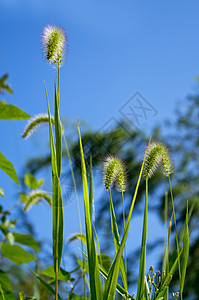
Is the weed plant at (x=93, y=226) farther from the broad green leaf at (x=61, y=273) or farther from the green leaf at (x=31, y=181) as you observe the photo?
the green leaf at (x=31, y=181)

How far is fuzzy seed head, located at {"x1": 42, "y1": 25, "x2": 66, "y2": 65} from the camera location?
46cm

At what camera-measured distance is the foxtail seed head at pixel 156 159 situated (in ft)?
1.57

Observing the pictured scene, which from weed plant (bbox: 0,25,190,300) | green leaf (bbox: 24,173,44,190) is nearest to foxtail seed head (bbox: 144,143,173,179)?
weed plant (bbox: 0,25,190,300)

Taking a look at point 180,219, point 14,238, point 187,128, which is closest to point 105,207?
point 180,219

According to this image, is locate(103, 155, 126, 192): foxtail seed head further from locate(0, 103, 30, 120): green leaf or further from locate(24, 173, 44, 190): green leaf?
locate(24, 173, 44, 190): green leaf

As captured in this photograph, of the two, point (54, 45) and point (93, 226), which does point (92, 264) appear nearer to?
point (93, 226)

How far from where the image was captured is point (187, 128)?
6070 mm

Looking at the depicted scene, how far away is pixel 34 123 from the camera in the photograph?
1.98ft

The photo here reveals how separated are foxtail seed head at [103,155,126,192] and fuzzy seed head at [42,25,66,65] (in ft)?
0.49

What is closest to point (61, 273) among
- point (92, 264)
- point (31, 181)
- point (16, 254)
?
point (16, 254)

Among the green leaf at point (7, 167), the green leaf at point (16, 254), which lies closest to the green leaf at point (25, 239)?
the green leaf at point (16, 254)

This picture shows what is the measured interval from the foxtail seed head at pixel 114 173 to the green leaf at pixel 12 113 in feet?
0.48

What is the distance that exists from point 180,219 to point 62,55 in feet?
13.4

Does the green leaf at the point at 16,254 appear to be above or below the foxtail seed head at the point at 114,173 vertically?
below
